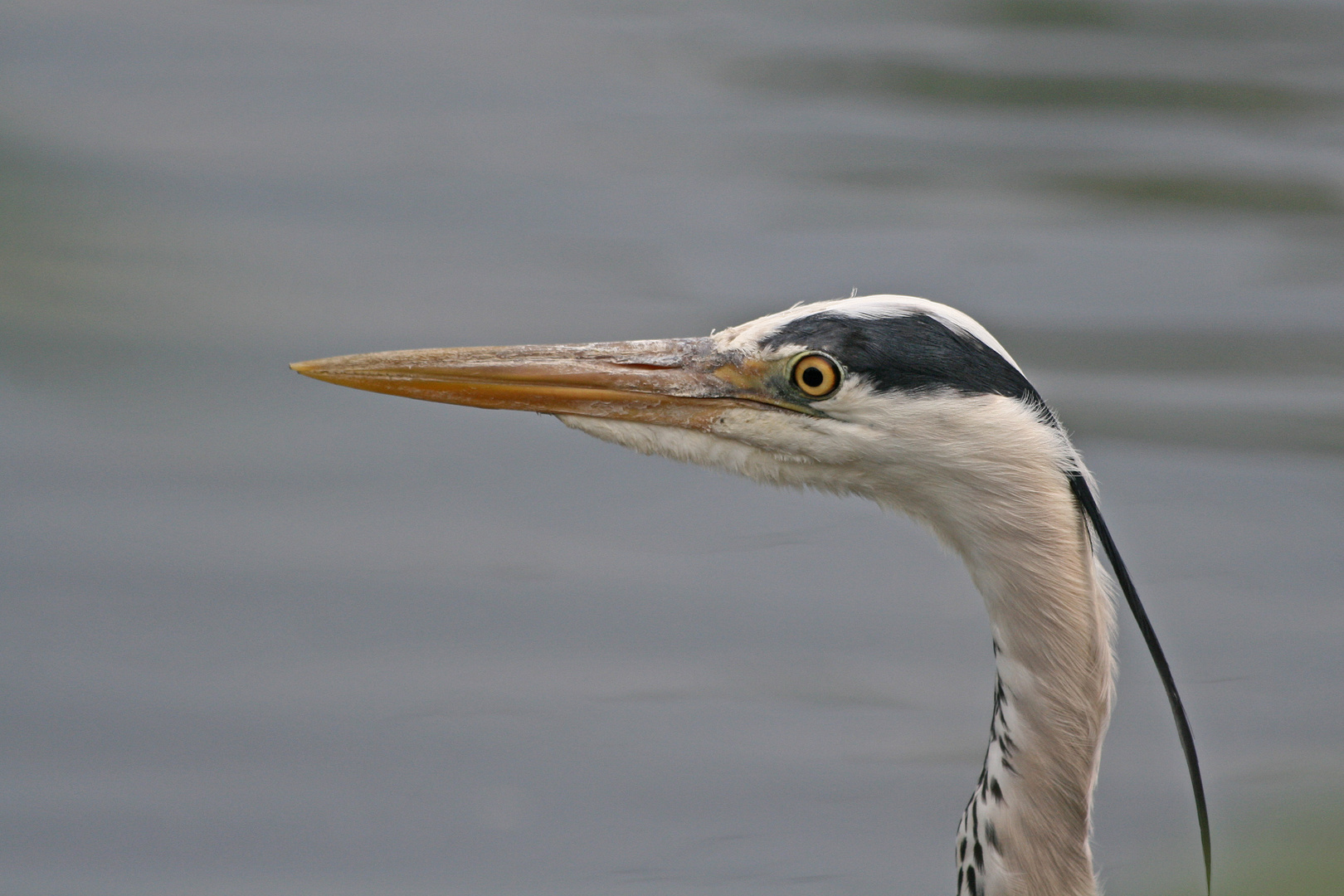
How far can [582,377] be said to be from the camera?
236 centimetres

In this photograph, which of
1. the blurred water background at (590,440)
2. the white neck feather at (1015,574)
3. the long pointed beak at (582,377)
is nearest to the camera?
the white neck feather at (1015,574)

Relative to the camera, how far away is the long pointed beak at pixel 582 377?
2.29 metres

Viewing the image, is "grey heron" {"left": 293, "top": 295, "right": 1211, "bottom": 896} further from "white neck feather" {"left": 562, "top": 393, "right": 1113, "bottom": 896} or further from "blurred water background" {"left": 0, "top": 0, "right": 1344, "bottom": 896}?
"blurred water background" {"left": 0, "top": 0, "right": 1344, "bottom": 896}

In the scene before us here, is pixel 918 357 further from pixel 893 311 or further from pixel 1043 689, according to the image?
pixel 1043 689

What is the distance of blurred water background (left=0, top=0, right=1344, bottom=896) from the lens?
147 inches

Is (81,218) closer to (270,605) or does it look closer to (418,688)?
(270,605)

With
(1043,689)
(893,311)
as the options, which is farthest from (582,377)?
(1043,689)

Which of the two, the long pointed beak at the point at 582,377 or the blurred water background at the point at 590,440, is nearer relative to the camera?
the long pointed beak at the point at 582,377

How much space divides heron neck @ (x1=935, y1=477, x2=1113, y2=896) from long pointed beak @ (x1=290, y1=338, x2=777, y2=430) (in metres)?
0.45

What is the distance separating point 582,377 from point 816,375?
42 centimetres

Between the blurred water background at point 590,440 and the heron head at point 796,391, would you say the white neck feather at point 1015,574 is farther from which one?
the blurred water background at point 590,440

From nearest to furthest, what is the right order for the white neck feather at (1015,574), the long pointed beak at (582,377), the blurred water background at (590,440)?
the white neck feather at (1015,574) → the long pointed beak at (582,377) → the blurred water background at (590,440)

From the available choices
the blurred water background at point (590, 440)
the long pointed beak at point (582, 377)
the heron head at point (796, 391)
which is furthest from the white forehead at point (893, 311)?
the blurred water background at point (590, 440)

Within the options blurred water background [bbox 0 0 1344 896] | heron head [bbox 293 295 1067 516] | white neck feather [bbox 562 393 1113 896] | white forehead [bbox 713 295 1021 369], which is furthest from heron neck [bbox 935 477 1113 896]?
blurred water background [bbox 0 0 1344 896]
